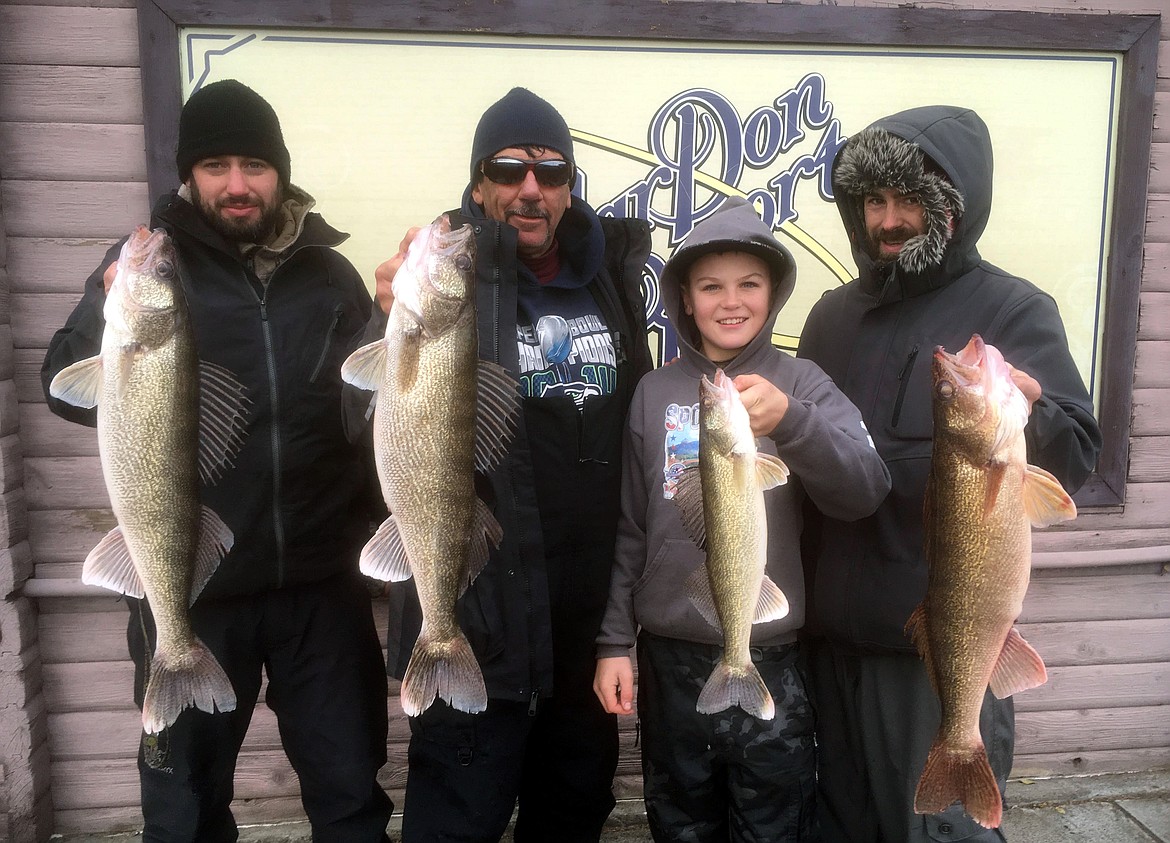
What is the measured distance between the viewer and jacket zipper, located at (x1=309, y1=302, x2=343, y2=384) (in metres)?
2.48

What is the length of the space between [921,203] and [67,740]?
13.5ft

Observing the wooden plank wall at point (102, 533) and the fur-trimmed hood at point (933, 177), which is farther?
the wooden plank wall at point (102, 533)

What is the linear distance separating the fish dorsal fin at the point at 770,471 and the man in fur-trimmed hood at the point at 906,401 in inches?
21.3

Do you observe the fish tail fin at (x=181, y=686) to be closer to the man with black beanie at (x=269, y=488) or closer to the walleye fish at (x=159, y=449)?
the walleye fish at (x=159, y=449)

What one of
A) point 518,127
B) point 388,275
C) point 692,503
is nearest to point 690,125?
point 518,127

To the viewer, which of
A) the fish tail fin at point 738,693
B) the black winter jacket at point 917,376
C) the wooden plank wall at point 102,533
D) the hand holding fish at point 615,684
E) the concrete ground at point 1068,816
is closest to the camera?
the fish tail fin at point 738,693

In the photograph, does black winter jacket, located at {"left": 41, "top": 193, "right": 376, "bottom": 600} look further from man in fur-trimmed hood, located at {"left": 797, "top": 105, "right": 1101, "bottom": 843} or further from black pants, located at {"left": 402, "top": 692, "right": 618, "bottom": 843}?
man in fur-trimmed hood, located at {"left": 797, "top": 105, "right": 1101, "bottom": 843}

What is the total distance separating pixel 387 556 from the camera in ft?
6.73

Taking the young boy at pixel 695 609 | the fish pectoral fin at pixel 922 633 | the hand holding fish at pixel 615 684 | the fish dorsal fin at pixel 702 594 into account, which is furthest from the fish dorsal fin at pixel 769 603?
the hand holding fish at pixel 615 684

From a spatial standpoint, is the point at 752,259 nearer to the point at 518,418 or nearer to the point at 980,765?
the point at 518,418

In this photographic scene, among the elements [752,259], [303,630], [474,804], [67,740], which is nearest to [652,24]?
[752,259]

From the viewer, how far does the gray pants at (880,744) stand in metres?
2.29

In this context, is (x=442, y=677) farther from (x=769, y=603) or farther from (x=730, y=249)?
(x=730, y=249)

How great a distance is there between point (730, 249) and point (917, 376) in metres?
0.68
